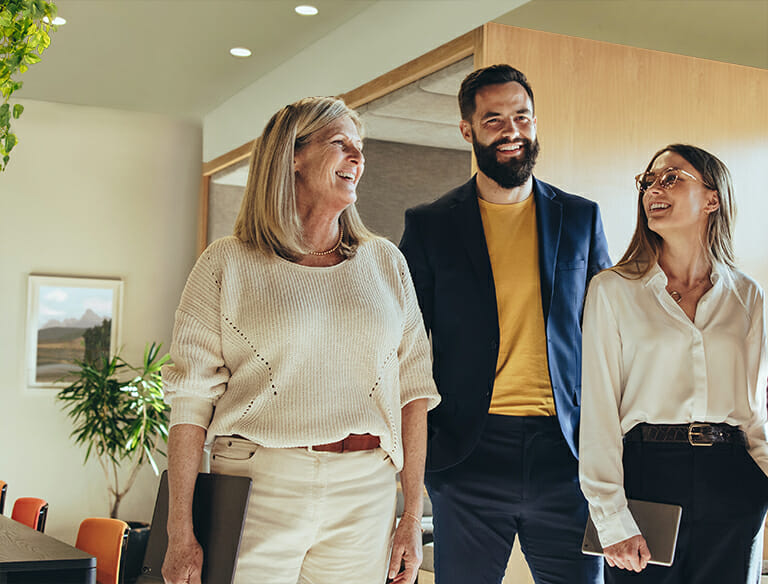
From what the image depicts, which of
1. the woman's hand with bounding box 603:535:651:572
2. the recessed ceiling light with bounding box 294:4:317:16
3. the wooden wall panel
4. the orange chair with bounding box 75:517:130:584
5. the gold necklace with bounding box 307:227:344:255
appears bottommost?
the orange chair with bounding box 75:517:130:584

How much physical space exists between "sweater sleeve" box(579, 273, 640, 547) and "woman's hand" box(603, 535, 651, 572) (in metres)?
0.01

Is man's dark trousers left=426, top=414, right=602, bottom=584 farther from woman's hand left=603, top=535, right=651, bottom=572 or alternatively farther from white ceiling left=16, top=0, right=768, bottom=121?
white ceiling left=16, top=0, right=768, bottom=121

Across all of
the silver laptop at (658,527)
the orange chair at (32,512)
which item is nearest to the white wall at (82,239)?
the orange chair at (32,512)

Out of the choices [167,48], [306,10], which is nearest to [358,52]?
[306,10]

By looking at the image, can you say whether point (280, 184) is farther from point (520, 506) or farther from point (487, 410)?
point (520, 506)

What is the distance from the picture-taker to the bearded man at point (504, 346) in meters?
2.22

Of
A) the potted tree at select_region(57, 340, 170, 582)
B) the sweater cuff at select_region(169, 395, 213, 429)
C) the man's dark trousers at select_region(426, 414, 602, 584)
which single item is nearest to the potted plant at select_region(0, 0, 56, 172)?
the sweater cuff at select_region(169, 395, 213, 429)

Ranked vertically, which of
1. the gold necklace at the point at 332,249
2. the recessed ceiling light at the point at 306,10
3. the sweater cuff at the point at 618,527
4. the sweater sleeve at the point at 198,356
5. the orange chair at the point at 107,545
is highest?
the recessed ceiling light at the point at 306,10

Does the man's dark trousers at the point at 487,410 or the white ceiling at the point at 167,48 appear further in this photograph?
the white ceiling at the point at 167,48

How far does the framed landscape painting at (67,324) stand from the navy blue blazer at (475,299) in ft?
17.6

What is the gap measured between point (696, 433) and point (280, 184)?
1.09 m

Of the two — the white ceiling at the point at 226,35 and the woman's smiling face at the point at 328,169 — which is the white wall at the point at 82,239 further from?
the woman's smiling face at the point at 328,169

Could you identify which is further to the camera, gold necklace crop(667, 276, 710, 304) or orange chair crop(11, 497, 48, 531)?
orange chair crop(11, 497, 48, 531)

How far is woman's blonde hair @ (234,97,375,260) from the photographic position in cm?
187
